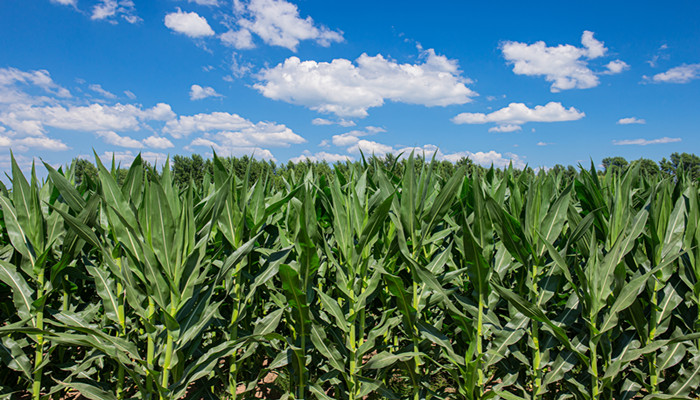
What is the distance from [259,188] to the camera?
8.43 feet

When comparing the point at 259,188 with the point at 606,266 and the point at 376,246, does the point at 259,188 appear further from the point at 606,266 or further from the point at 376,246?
the point at 606,266

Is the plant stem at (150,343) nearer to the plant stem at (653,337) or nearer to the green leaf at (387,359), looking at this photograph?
the green leaf at (387,359)

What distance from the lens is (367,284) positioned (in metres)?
2.42

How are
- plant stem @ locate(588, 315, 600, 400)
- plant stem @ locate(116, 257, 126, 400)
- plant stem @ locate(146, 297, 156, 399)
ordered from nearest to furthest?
plant stem @ locate(146, 297, 156, 399) → plant stem @ locate(588, 315, 600, 400) → plant stem @ locate(116, 257, 126, 400)

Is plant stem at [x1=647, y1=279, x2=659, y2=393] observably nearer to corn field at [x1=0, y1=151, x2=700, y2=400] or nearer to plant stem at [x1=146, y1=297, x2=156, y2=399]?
corn field at [x1=0, y1=151, x2=700, y2=400]

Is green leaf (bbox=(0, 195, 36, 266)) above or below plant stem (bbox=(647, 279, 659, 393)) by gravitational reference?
above

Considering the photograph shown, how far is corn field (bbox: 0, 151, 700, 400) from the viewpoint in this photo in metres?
2.17

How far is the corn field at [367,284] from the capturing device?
2.17 meters

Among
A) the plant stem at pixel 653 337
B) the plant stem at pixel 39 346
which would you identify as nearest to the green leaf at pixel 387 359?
the plant stem at pixel 653 337

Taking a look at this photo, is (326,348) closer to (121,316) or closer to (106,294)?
(121,316)

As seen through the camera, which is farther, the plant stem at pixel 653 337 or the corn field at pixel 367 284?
the plant stem at pixel 653 337

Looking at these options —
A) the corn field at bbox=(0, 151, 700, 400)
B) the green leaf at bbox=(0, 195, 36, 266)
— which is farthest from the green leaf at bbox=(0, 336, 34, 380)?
the green leaf at bbox=(0, 195, 36, 266)

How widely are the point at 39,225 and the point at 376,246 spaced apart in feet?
7.20

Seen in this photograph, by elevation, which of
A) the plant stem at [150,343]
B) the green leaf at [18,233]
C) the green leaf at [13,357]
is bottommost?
the green leaf at [13,357]
